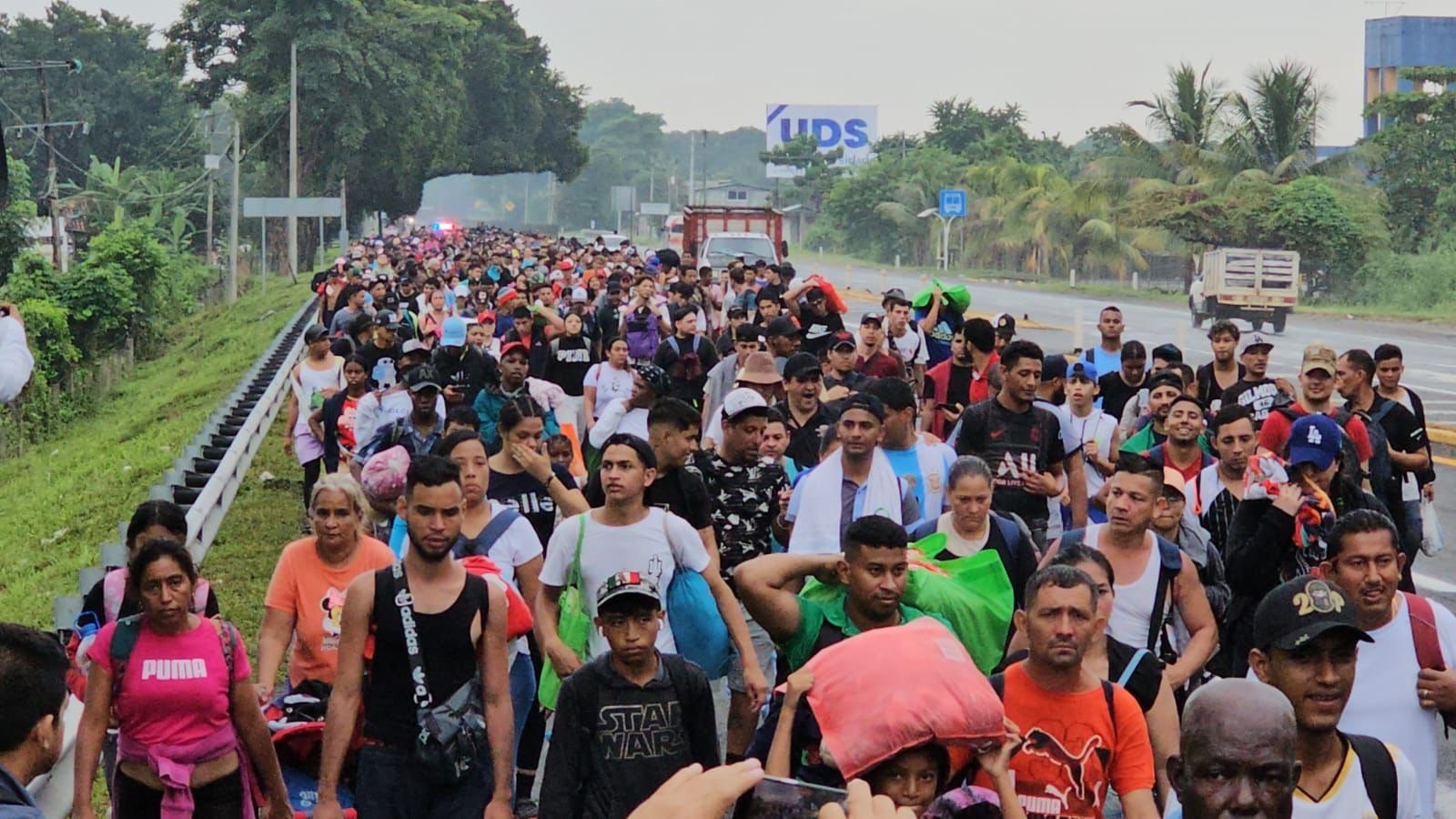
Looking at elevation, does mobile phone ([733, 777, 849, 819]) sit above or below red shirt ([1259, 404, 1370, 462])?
below

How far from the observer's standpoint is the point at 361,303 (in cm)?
1888

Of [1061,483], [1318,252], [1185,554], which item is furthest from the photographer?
[1318,252]

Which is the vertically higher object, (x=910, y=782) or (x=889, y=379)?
(x=889, y=379)

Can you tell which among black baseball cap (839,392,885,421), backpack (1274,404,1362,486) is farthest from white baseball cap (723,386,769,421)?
backpack (1274,404,1362,486)

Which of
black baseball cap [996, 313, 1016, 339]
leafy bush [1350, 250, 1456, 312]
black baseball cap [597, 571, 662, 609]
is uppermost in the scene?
leafy bush [1350, 250, 1456, 312]

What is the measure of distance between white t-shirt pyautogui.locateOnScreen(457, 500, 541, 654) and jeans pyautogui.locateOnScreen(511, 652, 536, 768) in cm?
4

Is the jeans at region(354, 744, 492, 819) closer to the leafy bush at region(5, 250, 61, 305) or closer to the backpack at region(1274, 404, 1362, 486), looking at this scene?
the backpack at region(1274, 404, 1362, 486)

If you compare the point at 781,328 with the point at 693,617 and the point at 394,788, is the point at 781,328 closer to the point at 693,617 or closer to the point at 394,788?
the point at 693,617

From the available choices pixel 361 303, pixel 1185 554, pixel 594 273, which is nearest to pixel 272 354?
pixel 594 273

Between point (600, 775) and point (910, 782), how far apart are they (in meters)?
1.49

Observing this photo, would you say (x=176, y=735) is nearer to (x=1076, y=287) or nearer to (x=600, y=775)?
(x=600, y=775)

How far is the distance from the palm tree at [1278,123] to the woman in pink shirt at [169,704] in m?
50.2

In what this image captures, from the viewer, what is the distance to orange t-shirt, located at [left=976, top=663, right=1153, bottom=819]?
15.8ft

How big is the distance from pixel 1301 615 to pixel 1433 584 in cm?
843
